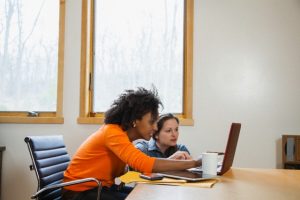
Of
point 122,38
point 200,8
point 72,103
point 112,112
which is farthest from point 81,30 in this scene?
point 112,112

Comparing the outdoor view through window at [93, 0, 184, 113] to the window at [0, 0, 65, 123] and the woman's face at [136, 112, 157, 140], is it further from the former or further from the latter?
the woman's face at [136, 112, 157, 140]

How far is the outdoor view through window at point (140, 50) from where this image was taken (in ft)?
9.64

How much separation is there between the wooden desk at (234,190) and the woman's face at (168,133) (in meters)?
0.74

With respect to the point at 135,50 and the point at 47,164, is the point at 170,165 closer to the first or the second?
the point at 47,164

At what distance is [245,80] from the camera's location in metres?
2.77

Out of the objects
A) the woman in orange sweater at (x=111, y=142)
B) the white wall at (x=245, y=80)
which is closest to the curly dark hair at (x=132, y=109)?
the woman in orange sweater at (x=111, y=142)

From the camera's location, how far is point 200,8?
2812mm

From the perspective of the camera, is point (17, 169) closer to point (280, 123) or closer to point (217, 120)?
point (217, 120)

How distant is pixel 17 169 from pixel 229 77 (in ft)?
6.61

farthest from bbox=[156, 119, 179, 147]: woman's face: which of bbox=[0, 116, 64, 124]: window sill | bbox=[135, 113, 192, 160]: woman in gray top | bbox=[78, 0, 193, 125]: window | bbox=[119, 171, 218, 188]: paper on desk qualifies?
bbox=[0, 116, 64, 124]: window sill

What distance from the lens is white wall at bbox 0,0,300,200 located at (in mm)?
2719

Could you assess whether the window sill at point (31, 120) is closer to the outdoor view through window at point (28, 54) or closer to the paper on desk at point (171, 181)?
the outdoor view through window at point (28, 54)

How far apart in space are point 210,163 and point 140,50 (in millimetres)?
1686

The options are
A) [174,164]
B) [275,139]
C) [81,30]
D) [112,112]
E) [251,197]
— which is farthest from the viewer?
[81,30]
